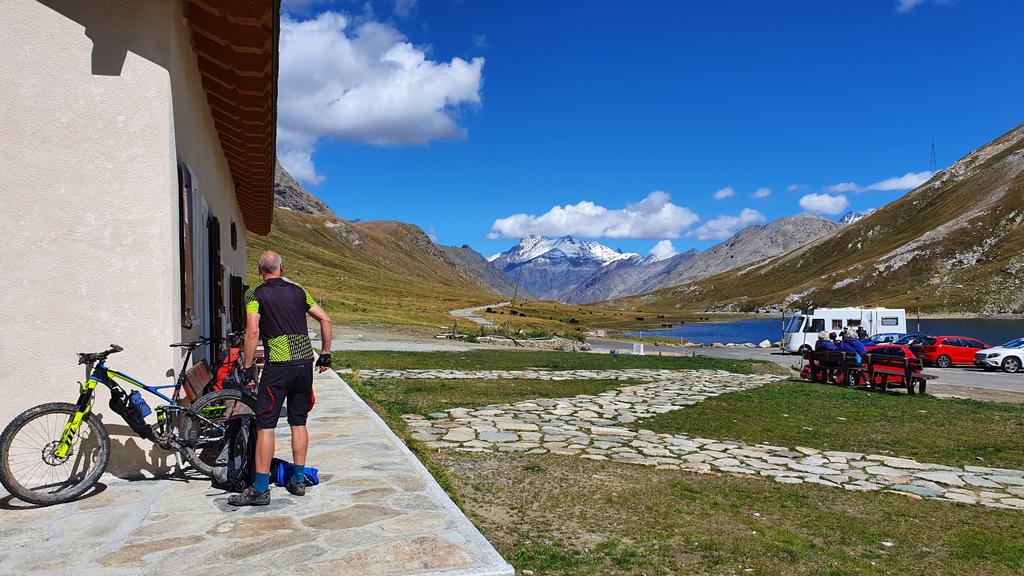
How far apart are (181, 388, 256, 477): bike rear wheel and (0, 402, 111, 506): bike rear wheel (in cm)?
64

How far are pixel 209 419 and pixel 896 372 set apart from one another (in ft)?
57.8

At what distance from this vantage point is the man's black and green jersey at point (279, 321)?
545 cm

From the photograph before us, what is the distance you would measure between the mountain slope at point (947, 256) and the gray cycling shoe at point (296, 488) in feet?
475

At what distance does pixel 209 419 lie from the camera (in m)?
5.89

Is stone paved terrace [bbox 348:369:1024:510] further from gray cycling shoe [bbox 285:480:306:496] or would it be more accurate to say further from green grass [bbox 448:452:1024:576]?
gray cycling shoe [bbox 285:480:306:496]

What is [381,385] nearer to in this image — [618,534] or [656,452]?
[656,452]

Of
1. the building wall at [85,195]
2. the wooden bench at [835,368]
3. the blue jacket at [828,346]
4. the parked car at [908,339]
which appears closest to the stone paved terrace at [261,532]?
the building wall at [85,195]

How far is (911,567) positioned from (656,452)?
12.8 ft

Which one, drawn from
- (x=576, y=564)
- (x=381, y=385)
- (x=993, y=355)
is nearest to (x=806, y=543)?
(x=576, y=564)

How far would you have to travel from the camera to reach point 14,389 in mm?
5738

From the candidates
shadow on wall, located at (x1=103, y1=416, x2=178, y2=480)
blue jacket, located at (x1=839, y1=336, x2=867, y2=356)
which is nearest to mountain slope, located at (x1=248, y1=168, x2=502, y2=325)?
blue jacket, located at (x1=839, y1=336, x2=867, y2=356)

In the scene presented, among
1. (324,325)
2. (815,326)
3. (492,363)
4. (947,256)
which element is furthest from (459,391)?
(947,256)

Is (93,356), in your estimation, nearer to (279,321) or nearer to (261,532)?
(279,321)

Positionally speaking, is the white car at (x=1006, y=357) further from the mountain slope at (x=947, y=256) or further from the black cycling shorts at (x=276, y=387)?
the mountain slope at (x=947, y=256)
